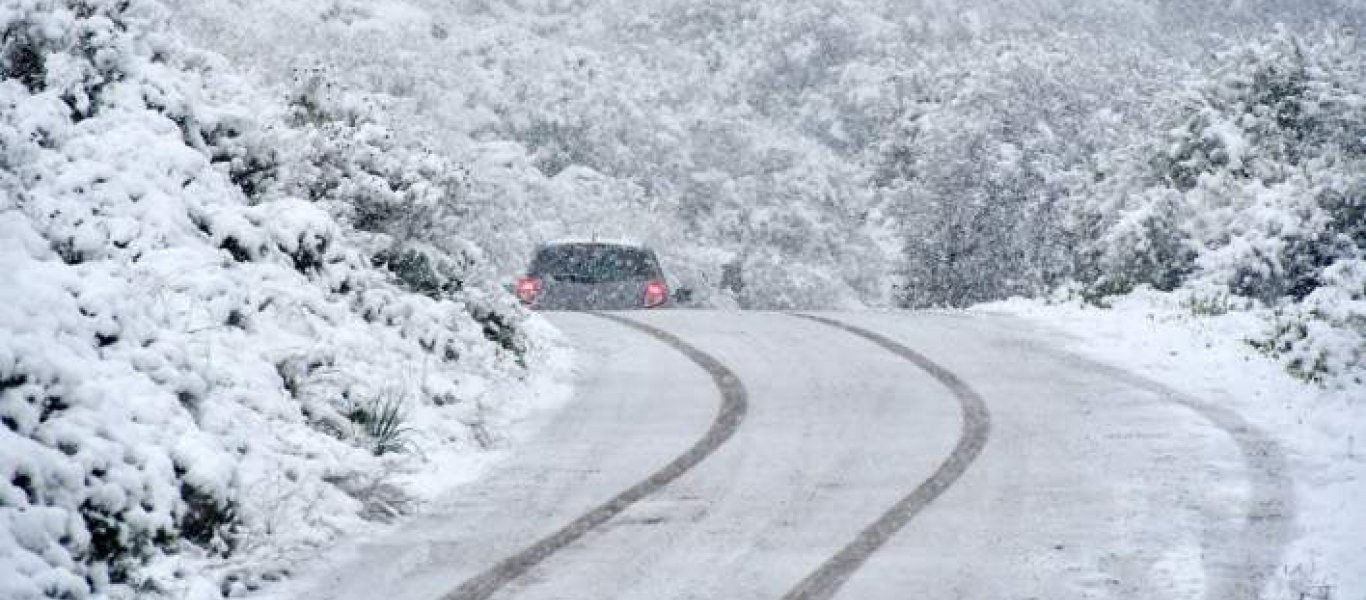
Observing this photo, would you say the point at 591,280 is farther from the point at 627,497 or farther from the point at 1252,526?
the point at 1252,526

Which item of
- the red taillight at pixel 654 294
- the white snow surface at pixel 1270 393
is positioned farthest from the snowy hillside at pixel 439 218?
the red taillight at pixel 654 294

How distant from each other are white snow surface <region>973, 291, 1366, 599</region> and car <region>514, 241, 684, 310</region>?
4.36 metres

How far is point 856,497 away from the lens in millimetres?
8773

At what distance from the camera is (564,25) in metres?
58.5

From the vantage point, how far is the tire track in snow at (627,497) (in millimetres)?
7160

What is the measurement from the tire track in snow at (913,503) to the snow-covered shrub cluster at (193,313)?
2710 millimetres

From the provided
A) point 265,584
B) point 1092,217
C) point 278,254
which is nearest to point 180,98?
point 278,254

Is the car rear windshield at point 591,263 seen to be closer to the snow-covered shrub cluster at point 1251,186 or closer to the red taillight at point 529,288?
the red taillight at point 529,288

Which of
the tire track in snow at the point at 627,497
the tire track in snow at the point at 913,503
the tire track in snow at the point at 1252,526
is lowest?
the tire track in snow at the point at 627,497

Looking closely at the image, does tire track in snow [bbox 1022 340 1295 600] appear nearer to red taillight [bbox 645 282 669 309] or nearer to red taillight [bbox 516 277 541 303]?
red taillight [bbox 645 282 669 309]

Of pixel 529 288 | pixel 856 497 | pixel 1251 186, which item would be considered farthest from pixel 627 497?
pixel 1251 186

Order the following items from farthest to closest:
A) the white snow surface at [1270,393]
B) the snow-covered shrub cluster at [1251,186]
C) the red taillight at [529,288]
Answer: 1. the snow-covered shrub cluster at [1251,186]
2. the red taillight at [529,288]
3. the white snow surface at [1270,393]

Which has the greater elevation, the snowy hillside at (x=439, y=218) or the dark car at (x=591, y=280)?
the snowy hillside at (x=439, y=218)

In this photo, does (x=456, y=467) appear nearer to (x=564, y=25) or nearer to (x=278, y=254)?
(x=278, y=254)
